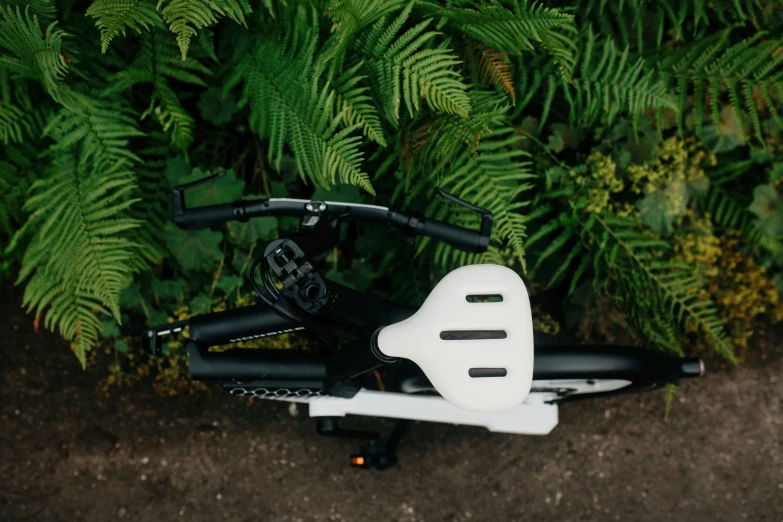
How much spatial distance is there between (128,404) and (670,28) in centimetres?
288

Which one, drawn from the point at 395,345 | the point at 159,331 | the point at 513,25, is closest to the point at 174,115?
the point at 159,331

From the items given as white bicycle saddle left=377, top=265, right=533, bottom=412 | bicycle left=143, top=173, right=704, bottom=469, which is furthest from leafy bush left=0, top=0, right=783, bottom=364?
white bicycle saddle left=377, top=265, right=533, bottom=412

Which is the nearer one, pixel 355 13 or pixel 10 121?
pixel 355 13

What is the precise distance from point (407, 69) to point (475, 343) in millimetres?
1171

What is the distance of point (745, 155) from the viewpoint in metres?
2.63

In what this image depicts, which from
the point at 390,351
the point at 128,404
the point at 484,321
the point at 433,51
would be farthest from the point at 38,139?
the point at 484,321

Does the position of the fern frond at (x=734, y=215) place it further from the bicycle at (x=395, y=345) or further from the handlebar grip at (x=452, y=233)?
the handlebar grip at (x=452, y=233)

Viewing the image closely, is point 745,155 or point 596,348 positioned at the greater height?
point 745,155

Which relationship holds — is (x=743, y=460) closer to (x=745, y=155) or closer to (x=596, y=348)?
(x=745, y=155)

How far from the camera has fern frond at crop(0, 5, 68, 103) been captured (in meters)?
1.75

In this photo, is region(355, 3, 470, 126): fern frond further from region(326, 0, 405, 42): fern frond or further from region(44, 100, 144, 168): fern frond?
region(44, 100, 144, 168): fern frond

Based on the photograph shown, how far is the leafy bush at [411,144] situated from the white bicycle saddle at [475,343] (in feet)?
2.46

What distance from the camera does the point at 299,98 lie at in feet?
6.54

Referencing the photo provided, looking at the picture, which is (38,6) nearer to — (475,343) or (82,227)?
(82,227)
